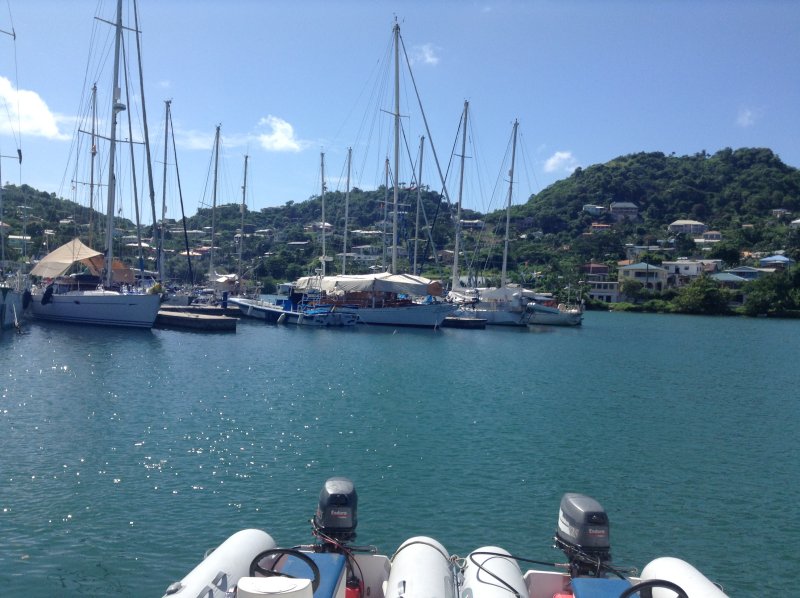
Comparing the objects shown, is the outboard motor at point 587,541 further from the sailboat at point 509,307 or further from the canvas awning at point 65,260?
the sailboat at point 509,307

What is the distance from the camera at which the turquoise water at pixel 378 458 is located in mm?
11195

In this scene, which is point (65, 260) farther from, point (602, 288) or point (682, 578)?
point (602, 288)

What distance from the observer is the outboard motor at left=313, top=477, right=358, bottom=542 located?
8.52 m

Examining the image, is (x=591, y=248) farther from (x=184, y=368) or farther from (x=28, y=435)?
(x=28, y=435)

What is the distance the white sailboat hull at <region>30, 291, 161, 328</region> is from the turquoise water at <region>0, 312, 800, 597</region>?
9317 mm

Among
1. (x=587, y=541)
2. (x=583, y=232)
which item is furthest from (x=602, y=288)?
(x=587, y=541)

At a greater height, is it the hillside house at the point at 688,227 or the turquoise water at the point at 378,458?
the hillside house at the point at 688,227

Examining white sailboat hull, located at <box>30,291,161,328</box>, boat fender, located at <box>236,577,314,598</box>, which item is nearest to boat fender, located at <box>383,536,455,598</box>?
boat fender, located at <box>236,577,314,598</box>

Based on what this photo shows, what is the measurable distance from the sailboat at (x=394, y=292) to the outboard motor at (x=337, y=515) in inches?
1735

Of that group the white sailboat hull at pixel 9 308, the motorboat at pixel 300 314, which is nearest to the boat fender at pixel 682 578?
the white sailboat hull at pixel 9 308

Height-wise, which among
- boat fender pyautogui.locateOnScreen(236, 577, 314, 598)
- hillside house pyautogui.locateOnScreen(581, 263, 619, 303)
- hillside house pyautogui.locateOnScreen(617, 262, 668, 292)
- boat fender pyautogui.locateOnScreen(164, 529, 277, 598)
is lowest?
boat fender pyautogui.locateOnScreen(164, 529, 277, 598)

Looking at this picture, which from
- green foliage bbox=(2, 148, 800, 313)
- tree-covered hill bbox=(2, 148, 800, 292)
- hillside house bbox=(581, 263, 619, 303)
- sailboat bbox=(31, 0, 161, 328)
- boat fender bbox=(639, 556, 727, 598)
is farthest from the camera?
tree-covered hill bbox=(2, 148, 800, 292)

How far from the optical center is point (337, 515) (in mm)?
8539

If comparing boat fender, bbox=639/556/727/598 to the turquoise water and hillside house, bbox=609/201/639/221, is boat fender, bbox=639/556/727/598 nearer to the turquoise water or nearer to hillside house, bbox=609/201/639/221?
the turquoise water
